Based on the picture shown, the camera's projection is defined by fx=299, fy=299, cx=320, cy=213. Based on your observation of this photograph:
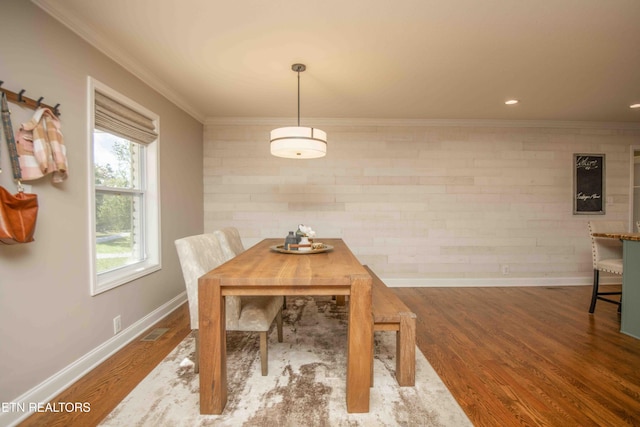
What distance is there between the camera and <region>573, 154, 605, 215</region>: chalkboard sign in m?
4.46

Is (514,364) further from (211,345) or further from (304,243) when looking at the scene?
(211,345)

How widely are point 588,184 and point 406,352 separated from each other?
177 inches

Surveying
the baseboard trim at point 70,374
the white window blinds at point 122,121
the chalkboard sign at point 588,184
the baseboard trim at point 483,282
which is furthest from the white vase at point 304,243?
the chalkboard sign at point 588,184

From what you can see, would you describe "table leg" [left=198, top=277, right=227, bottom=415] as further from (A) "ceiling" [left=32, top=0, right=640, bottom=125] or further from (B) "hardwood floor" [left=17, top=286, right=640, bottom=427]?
(A) "ceiling" [left=32, top=0, right=640, bottom=125]

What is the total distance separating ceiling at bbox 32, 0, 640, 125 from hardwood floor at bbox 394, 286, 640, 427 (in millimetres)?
2415

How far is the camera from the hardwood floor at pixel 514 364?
167cm

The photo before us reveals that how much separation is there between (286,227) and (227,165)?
4.15ft

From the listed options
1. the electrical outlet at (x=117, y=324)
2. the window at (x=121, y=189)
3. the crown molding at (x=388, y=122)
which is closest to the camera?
the window at (x=121, y=189)

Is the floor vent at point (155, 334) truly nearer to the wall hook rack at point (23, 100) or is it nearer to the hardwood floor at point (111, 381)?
the hardwood floor at point (111, 381)

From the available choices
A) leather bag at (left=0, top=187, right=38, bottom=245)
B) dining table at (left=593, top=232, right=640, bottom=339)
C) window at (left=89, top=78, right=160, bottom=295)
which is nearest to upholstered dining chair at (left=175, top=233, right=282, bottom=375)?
leather bag at (left=0, top=187, right=38, bottom=245)

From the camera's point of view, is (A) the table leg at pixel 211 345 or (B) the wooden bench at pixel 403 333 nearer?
(A) the table leg at pixel 211 345

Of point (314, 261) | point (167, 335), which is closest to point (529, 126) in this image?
point (314, 261)

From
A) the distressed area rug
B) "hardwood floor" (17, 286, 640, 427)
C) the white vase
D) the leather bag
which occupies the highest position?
the leather bag

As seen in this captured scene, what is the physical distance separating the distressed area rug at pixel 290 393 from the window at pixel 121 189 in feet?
2.98
